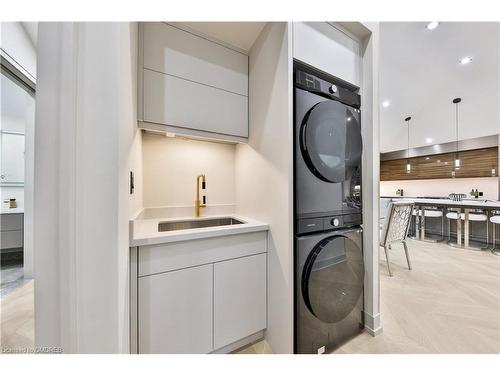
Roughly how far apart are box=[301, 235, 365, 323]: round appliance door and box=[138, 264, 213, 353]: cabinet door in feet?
2.01

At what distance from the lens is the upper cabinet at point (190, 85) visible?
1236 millimetres

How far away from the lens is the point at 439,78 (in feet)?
11.7

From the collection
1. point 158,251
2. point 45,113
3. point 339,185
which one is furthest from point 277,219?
point 45,113

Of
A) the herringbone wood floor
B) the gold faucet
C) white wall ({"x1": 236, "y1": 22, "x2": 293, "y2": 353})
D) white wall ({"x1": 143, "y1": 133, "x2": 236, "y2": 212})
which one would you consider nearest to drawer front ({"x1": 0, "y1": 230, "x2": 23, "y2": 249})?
the herringbone wood floor

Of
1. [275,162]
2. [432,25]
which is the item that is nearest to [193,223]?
[275,162]

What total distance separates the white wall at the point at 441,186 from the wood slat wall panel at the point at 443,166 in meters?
0.16

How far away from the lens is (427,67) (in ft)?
10.9

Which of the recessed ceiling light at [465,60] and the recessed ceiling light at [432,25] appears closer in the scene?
the recessed ceiling light at [432,25]

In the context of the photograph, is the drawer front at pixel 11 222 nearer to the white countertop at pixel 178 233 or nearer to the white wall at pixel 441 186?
the white countertop at pixel 178 233

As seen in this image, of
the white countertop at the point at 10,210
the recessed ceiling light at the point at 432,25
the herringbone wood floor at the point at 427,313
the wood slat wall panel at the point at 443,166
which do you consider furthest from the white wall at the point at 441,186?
the white countertop at the point at 10,210

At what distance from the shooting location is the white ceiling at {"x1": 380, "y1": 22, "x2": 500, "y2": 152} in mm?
2684

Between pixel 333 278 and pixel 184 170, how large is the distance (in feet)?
4.97

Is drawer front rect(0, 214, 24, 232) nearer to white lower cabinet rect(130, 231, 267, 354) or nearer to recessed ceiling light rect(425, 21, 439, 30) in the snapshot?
white lower cabinet rect(130, 231, 267, 354)
